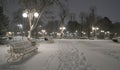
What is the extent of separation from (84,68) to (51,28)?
300 feet

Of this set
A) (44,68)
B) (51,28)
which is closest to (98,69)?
(44,68)

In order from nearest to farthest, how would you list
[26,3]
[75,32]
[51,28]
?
[26,3], [51,28], [75,32]

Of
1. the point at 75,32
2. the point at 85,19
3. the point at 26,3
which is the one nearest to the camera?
the point at 26,3

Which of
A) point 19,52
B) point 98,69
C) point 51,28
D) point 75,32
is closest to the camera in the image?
point 98,69

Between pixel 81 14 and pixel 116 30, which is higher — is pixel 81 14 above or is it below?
above

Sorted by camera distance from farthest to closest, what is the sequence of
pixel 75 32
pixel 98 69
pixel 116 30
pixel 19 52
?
pixel 75 32 < pixel 116 30 < pixel 19 52 < pixel 98 69

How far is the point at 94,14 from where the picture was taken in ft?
227

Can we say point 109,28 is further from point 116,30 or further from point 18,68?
point 18,68

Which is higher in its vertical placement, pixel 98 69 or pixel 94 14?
pixel 94 14

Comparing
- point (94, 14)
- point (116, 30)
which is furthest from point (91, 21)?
point (116, 30)

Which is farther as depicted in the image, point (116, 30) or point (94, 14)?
point (116, 30)

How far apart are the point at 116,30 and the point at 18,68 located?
8350cm

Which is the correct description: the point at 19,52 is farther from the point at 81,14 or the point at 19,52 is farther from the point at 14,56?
the point at 81,14

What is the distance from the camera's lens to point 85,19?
8025 centimetres
